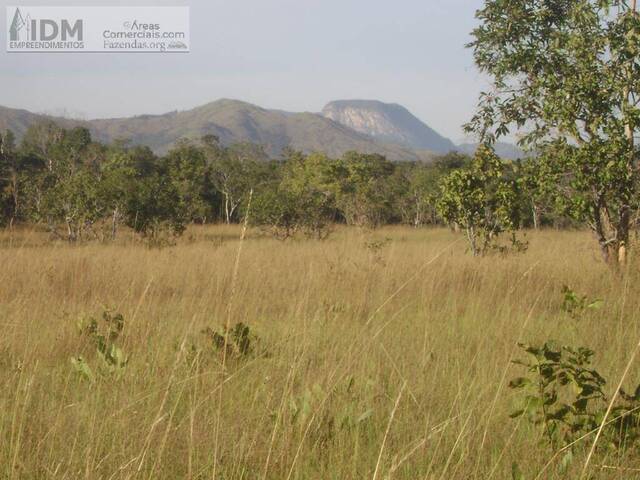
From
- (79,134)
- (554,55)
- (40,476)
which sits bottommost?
(40,476)

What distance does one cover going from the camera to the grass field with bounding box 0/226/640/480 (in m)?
2.22

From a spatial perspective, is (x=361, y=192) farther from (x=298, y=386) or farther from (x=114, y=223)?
(x=298, y=386)

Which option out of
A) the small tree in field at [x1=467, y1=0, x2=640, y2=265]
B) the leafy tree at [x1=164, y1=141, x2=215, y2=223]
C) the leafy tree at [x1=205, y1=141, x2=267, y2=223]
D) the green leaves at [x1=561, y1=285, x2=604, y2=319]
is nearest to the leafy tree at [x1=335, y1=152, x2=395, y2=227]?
the leafy tree at [x1=205, y1=141, x2=267, y2=223]

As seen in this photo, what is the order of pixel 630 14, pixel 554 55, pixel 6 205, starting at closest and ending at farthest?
pixel 630 14, pixel 554 55, pixel 6 205

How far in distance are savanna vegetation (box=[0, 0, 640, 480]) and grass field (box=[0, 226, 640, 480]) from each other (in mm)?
17

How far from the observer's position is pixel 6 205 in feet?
66.6

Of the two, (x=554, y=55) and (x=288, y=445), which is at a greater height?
(x=554, y=55)

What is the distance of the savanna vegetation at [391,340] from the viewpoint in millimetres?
2299

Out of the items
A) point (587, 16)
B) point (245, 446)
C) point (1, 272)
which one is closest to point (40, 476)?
point (245, 446)

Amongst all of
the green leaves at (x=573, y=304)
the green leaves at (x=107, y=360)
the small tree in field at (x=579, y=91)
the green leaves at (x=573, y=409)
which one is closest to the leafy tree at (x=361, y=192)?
the small tree in field at (x=579, y=91)

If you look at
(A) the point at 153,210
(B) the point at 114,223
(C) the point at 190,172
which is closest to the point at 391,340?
(B) the point at 114,223

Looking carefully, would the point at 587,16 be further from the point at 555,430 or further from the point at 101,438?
the point at 101,438

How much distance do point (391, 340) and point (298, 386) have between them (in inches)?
42.1

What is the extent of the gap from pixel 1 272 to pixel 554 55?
6775 millimetres
